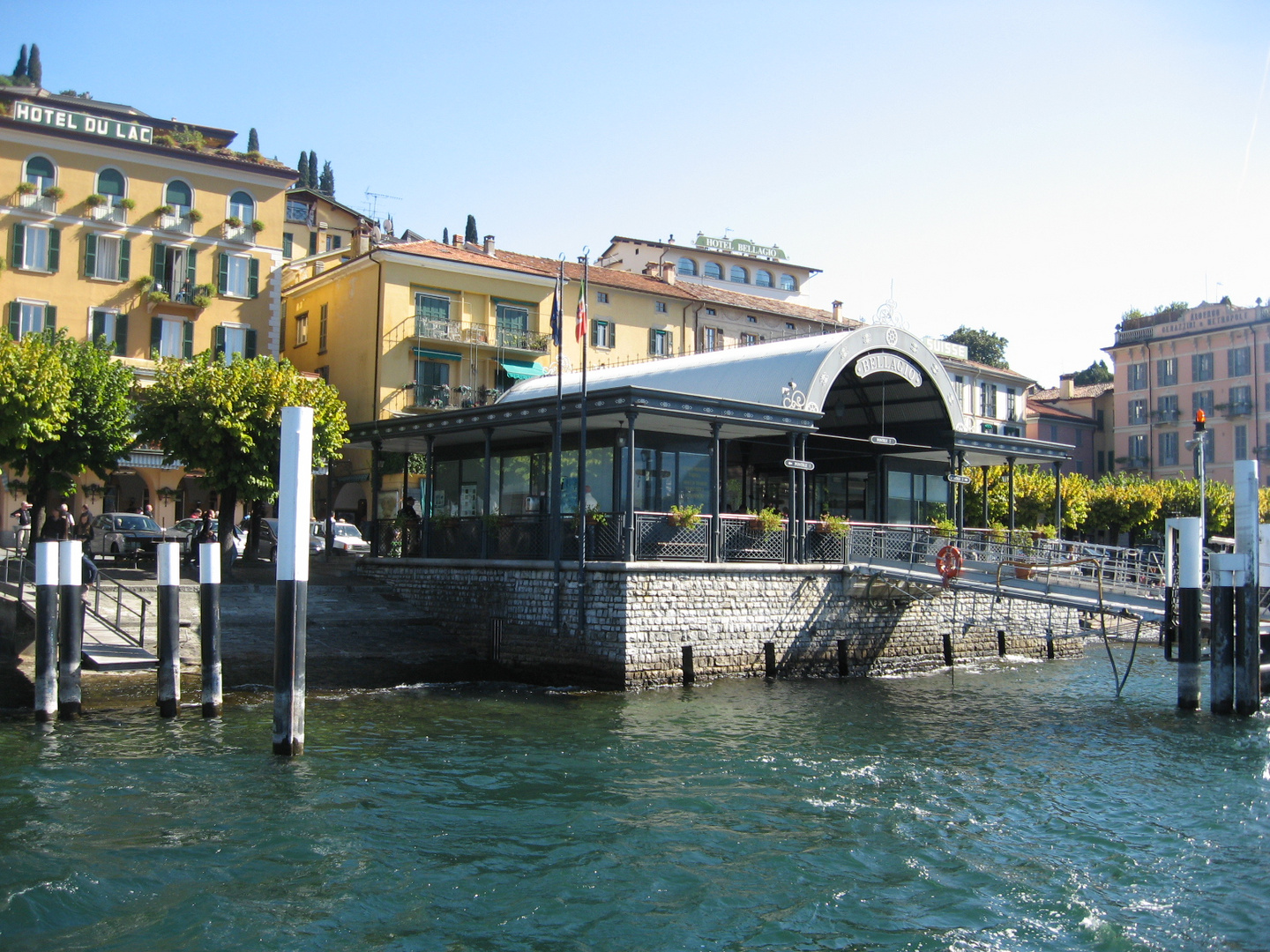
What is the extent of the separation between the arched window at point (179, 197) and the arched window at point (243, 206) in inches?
56.7

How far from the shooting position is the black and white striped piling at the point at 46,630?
54.3 feet

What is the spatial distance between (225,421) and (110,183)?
1597 centimetres

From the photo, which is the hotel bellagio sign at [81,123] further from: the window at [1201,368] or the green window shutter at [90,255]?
the window at [1201,368]

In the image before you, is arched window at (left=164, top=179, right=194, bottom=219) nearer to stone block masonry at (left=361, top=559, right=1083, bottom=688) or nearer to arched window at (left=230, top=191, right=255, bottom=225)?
arched window at (left=230, top=191, right=255, bottom=225)

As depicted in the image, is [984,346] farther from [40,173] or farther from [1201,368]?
[40,173]

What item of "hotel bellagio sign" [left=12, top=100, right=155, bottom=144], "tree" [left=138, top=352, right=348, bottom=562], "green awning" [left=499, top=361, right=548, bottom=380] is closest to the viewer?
"tree" [left=138, top=352, right=348, bottom=562]

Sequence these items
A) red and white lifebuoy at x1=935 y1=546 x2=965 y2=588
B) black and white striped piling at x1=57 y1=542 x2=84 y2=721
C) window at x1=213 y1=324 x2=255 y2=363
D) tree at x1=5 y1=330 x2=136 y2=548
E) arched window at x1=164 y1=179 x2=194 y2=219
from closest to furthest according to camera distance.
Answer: black and white striped piling at x1=57 y1=542 x2=84 y2=721 → red and white lifebuoy at x1=935 y1=546 x2=965 y2=588 → tree at x1=5 y1=330 x2=136 y2=548 → arched window at x1=164 y1=179 x2=194 y2=219 → window at x1=213 y1=324 x2=255 y2=363

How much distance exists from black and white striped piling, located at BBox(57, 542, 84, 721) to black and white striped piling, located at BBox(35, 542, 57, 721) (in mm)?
117

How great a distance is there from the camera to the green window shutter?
38500 mm

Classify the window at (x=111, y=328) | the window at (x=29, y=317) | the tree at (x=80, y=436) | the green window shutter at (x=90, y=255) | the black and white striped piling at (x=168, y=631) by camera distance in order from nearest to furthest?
the black and white striped piling at (x=168, y=631) < the tree at (x=80, y=436) < the window at (x=29, y=317) < the window at (x=111, y=328) < the green window shutter at (x=90, y=255)

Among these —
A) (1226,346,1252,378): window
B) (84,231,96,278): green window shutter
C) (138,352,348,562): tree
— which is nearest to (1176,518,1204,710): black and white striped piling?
(138,352,348,562): tree

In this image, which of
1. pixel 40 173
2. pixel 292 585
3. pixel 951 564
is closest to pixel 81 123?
pixel 40 173

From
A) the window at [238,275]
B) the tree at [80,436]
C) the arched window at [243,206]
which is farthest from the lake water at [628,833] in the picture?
the arched window at [243,206]

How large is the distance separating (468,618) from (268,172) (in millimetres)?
23733
